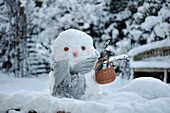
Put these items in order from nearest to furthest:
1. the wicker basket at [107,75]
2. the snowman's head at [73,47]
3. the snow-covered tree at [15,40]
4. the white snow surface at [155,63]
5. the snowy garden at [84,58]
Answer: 1. the snowy garden at [84,58]
2. the wicker basket at [107,75]
3. the snowman's head at [73,47]
4. the white snow surface at [155,63]
5. the snow-covered tree at [15,40]

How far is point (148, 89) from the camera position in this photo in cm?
242

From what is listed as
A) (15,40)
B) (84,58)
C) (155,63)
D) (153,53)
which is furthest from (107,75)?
(15,40)

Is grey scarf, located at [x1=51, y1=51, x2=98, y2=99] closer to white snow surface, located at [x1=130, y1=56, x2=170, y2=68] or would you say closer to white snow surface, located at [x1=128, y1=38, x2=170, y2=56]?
white snow surface, located at [x1=130, y1=56, x2=170, y2=68]

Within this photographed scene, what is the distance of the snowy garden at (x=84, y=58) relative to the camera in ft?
7.43

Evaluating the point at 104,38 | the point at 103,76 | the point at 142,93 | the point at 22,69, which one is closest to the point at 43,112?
the point at 103,76

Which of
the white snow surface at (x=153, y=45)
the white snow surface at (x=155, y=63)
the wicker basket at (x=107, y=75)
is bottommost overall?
the white snow surface at (x=155, y=63)

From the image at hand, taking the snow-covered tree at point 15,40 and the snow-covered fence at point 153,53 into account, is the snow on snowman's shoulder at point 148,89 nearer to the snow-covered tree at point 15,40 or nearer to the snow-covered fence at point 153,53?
the snow-covered fence at point 153,53

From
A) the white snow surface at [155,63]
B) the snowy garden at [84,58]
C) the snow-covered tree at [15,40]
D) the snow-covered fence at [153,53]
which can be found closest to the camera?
the snowy garden at [84,58]

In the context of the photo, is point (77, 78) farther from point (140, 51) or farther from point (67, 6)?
point (67, 6)

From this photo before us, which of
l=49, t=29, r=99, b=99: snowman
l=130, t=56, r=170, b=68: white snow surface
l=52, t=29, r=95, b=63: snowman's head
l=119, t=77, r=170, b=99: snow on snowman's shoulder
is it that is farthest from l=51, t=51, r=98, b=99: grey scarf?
l=130, t=56, r=170, b=68: white snow surface

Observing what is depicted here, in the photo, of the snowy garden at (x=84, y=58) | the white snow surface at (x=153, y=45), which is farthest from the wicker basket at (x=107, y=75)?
the white snow surface at (x=153, y=45)

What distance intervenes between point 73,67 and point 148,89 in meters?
0.99

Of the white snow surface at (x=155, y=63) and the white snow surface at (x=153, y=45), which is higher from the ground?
the white snow surface at (x=153, y=45)

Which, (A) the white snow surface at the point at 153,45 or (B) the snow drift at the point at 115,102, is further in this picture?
(A) the white snow surface at the point at 153,45
